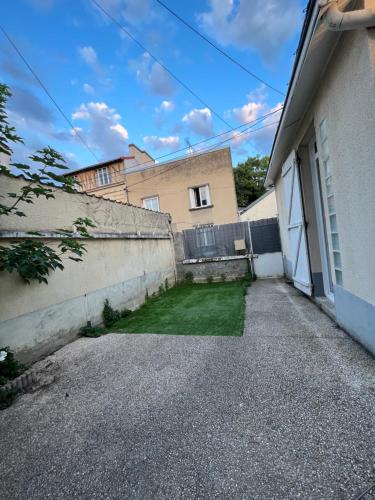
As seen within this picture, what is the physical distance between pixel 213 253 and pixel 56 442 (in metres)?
7.58

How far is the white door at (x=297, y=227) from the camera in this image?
484 cm

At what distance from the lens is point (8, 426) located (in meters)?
2.25

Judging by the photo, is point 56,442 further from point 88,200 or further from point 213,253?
point 213,253

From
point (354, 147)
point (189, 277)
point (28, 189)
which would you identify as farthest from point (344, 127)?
point (189, 277)

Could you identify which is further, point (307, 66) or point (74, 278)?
point (74, 278)

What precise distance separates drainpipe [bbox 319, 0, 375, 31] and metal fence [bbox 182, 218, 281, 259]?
6.88m

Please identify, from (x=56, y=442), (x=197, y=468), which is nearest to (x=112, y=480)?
(x=197, y=468)

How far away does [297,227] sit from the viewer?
5250 millimetres

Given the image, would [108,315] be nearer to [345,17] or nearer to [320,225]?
[320,225]

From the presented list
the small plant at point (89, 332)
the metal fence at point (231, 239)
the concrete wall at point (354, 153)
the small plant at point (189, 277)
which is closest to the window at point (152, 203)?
the metal fence at point (231, 239)

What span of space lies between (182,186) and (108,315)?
9.81 meters

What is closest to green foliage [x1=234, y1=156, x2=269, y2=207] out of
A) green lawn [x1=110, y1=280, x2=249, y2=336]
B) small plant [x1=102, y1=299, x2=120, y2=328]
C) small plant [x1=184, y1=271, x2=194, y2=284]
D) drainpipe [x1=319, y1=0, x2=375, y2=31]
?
small plant [x1=184, y1=271, x2=194, y2=284]

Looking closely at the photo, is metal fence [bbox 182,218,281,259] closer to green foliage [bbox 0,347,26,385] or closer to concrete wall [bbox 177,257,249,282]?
concrete wall [bbox 177,257,249,282]

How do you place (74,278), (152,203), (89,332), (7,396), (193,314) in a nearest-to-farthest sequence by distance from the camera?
(7,396)
(74,278)
(89,332)
(193,314)
(152,203)
